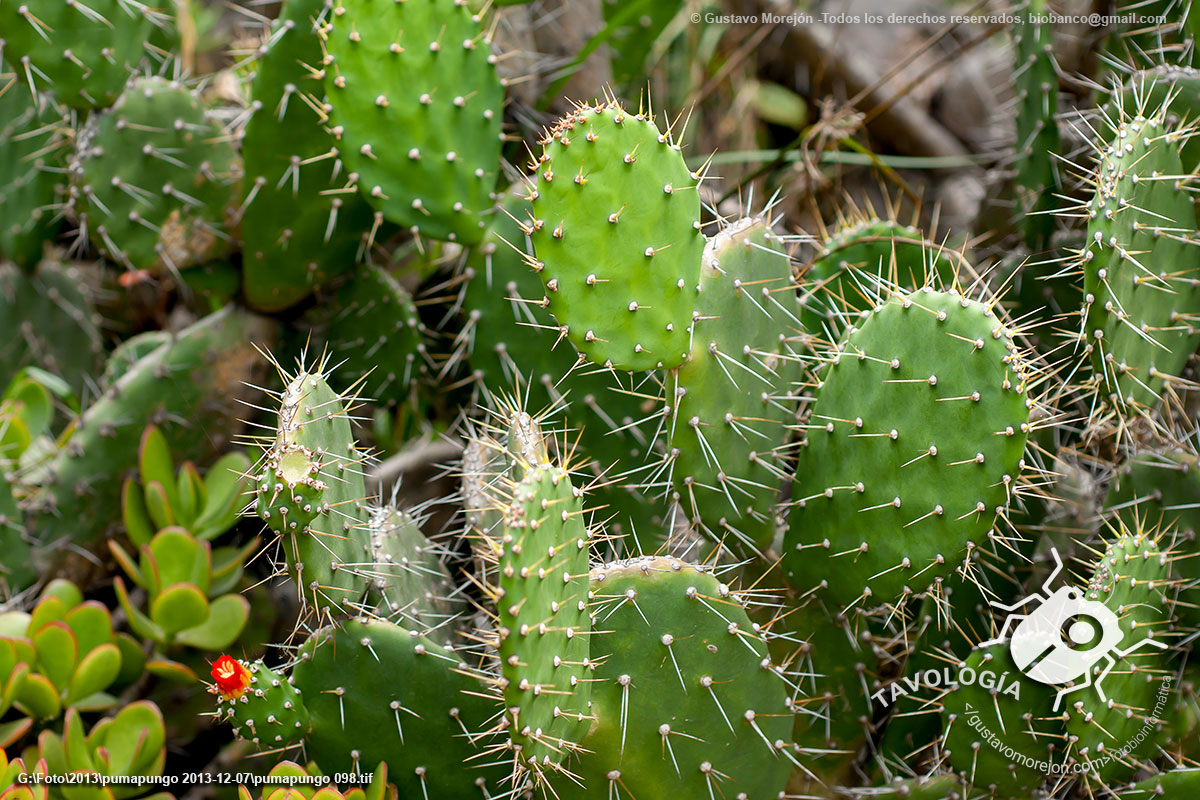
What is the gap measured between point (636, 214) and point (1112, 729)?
0.79 meters

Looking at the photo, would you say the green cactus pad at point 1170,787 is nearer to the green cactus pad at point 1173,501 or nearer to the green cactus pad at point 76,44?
the green cactus pad at point 1173,501

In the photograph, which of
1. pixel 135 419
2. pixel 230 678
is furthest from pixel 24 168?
pixel 230 678

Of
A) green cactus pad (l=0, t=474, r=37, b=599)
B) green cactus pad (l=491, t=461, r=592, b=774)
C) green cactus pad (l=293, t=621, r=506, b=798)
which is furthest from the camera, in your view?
green cactus pad (l=0, t=474, r=37, b=599)

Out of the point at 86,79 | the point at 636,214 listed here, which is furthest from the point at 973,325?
the point at 86,79

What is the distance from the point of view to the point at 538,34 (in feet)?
7.14

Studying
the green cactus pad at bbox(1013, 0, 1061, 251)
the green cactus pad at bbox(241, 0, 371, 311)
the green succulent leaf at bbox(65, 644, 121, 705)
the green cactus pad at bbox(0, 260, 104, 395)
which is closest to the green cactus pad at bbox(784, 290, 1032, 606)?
the green cactus pad at bbox(1013, 0, 1061, 251)

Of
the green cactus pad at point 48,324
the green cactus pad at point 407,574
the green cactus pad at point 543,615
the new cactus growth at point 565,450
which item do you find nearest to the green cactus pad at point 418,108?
the new cactus growth at point 565,450

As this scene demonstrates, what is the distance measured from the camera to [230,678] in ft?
3.17

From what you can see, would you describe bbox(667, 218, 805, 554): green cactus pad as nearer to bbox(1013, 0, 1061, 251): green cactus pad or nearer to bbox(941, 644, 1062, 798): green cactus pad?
bbox(941, 644, 1062, 798): green cactus pad

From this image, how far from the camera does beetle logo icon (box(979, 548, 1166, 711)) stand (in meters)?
1.07

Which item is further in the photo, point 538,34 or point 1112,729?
point 538,34

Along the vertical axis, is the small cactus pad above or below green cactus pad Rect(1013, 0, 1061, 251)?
below

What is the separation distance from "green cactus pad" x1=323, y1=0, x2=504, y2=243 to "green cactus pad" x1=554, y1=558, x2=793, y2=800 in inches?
23.1

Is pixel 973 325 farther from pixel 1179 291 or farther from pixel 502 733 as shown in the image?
pixel 502 733
